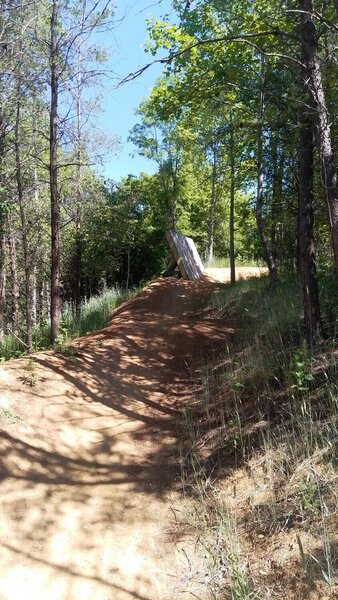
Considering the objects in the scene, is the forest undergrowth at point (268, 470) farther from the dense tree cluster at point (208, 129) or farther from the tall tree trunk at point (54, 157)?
the tall tree trunk at point (54, 157)

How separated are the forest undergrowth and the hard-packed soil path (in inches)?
10.9

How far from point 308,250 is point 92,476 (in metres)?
3.57

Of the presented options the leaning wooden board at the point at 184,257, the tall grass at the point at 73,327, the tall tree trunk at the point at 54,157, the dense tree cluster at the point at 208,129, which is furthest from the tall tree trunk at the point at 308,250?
the leaning wooden board at the point at 184,257

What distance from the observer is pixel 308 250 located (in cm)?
575

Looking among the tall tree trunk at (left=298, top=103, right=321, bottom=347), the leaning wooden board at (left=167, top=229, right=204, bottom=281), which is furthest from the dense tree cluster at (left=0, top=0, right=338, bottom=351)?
the leaning wooden board at (left=167, top=229, right=204, bottom=281)

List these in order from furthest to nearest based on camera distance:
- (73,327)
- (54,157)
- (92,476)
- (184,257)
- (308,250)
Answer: (184,257) → (73,327) → (54,157) → (308,250) → (92,476)

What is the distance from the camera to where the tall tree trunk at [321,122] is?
4.49m

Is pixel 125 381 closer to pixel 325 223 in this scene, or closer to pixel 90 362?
pixel 90 362

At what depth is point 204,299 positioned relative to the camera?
12938 millimetres

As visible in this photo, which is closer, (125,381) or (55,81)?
(125,381)

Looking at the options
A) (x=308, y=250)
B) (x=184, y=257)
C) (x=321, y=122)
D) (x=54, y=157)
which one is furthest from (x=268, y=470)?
Result: (x=184, y=257)

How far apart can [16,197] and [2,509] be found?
1101cm

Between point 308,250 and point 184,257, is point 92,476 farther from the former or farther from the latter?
point 184,257

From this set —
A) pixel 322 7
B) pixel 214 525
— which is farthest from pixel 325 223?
pixel 214 525
